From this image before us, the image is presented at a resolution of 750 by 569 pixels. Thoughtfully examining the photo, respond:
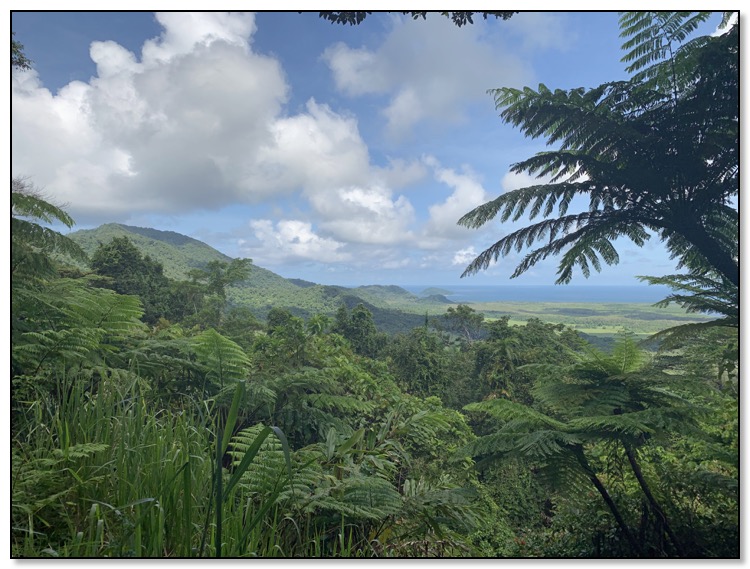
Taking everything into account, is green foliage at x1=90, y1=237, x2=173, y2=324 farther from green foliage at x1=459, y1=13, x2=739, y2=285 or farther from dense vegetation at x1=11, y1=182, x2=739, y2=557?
green foliage at x1=459, y1=13, x2=739, y2=285

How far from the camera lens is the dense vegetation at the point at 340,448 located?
171 centimetres

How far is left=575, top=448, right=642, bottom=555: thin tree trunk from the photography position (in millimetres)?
1964

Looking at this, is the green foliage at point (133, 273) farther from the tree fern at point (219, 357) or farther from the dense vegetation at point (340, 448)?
the tree fern at point (219, 357)

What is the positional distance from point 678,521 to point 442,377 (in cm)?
213

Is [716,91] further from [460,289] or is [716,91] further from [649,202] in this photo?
[460,289]

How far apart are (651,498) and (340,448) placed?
1536 mm

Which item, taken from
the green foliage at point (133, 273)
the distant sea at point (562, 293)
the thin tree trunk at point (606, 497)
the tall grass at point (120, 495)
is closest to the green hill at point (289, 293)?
the green foliage at point (133, 273)

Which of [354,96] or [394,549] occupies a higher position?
[354,96]

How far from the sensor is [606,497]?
2.01 meters

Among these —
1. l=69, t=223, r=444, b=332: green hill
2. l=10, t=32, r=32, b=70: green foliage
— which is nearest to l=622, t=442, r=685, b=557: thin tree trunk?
l=69, t=223, r=444, b=332: green hill

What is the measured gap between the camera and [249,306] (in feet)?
11.4

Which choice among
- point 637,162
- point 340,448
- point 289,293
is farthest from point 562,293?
point 289,293

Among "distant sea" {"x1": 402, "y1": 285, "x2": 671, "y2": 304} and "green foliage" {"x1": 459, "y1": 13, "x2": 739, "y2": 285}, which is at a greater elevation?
"green foliage" {"x1": 459, "y1": 13, "x2": 739, "y2": 285}
